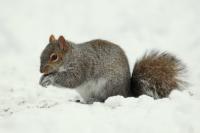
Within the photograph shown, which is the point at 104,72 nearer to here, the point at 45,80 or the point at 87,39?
the point at 45,80

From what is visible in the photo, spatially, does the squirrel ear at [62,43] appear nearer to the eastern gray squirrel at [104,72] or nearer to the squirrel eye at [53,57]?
the eastern gray squirrel at [104,72]

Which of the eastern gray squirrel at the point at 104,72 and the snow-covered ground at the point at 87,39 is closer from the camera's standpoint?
the snow-covered ground at the point at 87,39

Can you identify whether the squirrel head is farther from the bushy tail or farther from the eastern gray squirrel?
the bushy tail

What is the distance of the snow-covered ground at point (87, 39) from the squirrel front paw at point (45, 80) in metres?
0.24

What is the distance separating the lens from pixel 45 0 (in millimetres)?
9727

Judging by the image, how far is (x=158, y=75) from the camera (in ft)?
19.1

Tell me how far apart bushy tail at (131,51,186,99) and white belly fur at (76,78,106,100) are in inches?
16.7

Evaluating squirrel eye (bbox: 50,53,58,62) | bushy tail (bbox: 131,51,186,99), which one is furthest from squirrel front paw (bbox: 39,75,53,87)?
bushy tail (bbox: 131,51,186,99)

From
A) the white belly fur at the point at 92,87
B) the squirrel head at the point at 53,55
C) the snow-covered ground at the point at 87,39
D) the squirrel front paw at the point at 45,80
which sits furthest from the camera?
the white belly fur at the point at 92,87

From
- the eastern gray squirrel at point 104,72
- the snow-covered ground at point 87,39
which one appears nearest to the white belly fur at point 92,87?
the eastern gray squirrel at point 104,72

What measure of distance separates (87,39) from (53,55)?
3.39 metres

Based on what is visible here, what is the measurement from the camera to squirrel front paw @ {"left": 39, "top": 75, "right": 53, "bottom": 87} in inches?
224

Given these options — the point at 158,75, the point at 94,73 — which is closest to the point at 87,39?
the point at 94,73

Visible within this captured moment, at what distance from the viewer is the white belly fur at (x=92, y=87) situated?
586 cm
